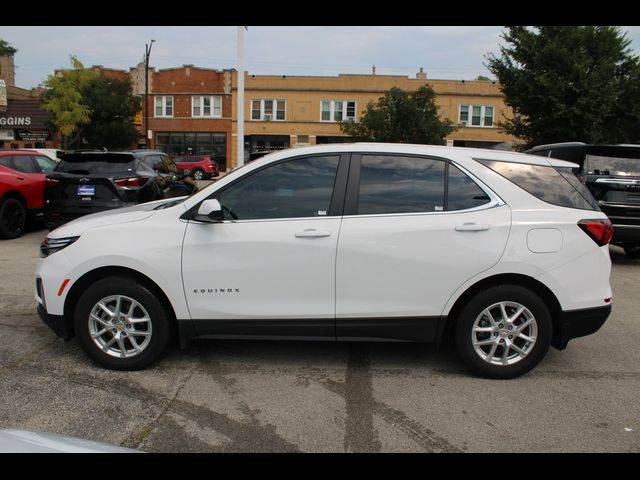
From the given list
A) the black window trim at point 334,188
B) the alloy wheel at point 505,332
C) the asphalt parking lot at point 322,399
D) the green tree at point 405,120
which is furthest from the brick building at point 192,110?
the alloy wheel at point 505,332

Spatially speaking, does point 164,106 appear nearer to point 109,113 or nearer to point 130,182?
point 109,113

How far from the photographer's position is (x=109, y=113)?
37.5 metres

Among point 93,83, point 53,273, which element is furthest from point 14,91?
point 53,273

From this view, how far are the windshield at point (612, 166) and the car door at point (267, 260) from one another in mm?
6067

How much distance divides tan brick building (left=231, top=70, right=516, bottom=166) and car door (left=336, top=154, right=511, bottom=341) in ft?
127

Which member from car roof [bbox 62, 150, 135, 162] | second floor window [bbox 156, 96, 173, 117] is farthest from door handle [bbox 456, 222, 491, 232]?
second floor window [bbox 156, 96, 173, 117]

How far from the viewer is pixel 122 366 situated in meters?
4.07

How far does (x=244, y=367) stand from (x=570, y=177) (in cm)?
294

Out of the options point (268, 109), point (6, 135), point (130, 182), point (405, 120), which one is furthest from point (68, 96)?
point (130, 182)

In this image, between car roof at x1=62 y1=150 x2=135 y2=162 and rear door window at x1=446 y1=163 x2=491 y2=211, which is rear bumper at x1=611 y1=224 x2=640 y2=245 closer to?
rear door window at x1=446 y1=163 x2=491 y2=211

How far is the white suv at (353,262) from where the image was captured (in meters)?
3.86

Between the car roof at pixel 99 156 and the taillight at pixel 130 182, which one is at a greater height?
the car roof at pixel 99 156

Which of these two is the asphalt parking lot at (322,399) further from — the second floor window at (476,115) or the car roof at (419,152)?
the second floor window at (476,115)
